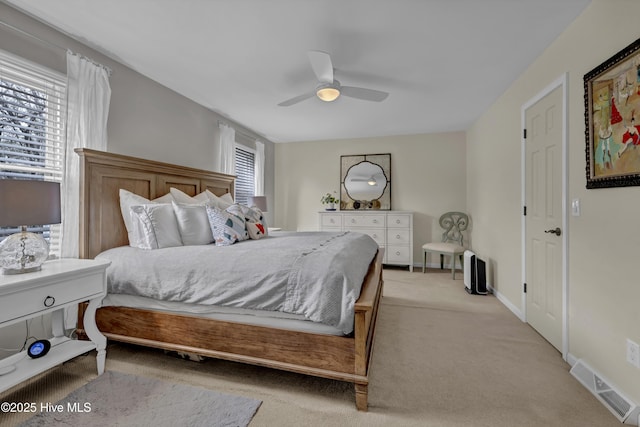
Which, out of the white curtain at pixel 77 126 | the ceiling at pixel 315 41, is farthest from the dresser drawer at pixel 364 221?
the white curtain at pixel 77 126

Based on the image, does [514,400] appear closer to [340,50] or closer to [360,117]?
[340,50]

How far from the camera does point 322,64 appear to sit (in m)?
2.32

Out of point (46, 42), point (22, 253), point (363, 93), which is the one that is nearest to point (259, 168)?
point (363, 93)

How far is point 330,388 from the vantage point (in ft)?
5.77

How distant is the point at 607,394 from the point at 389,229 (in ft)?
11.5

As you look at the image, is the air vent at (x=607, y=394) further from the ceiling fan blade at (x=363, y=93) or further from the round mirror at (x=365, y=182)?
the round mirror at (x=365, y=182)

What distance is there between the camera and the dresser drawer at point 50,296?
1.43 m

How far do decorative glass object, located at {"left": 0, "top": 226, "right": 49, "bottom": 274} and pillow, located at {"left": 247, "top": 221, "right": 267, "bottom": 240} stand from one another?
1.47 m

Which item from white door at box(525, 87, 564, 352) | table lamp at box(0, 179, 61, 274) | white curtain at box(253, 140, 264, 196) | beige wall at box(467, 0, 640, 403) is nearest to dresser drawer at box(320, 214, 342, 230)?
white curtain at box(253, 140, 264, 196)

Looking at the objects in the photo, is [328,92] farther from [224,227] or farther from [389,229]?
[389,229]

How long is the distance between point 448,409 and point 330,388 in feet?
2.23

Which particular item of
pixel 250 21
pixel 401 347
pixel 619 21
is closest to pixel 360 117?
pixel 250 21

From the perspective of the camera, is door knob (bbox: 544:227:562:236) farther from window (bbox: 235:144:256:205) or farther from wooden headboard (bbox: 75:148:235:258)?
window (bbox: 235:144:256:205)

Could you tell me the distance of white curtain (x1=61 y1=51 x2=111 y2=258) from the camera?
7.23 feet
